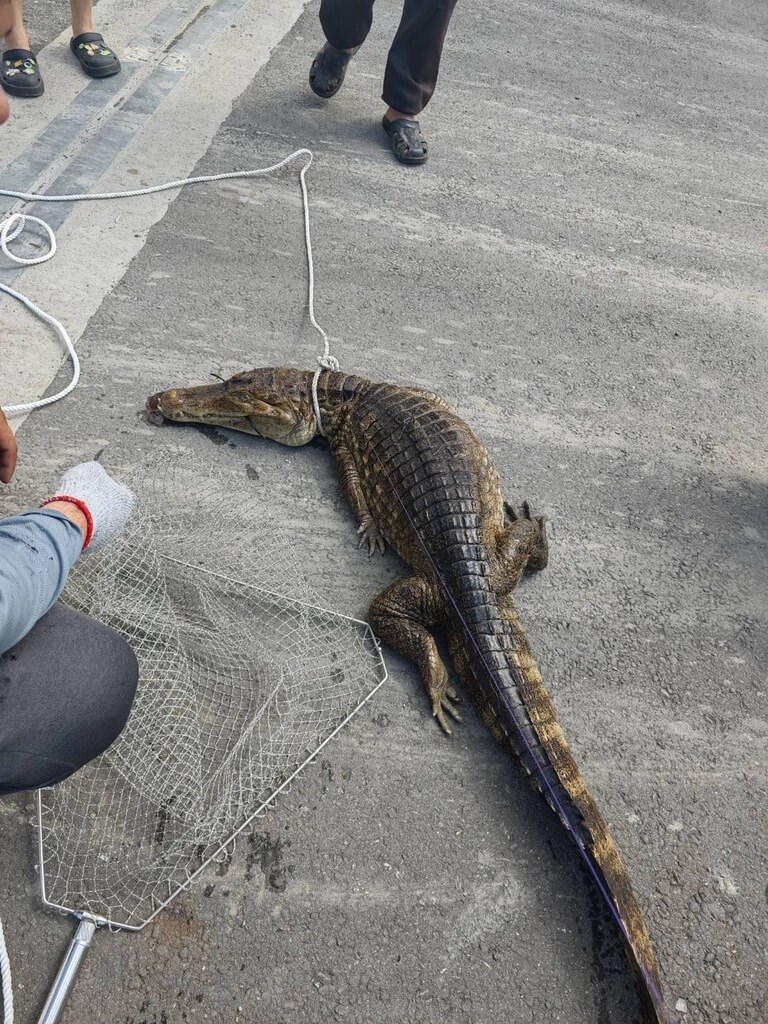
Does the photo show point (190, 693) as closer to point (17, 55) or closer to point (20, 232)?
point (20, 232)

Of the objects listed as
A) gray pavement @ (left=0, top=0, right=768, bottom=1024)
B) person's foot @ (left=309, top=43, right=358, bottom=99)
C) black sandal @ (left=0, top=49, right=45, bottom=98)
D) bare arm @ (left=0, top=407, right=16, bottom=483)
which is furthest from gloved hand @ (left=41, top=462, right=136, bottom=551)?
person's foot @ (left=309, top=43, right=358, bottom=99)

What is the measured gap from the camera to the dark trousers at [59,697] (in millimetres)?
1990

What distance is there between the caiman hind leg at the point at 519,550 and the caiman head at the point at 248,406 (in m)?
1.00

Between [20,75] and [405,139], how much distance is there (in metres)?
2.35

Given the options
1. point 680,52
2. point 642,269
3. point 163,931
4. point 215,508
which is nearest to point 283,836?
point 163,931

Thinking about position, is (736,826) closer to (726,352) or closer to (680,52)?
(726,352)

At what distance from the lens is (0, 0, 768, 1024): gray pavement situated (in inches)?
88.9

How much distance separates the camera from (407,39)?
5.03 meters

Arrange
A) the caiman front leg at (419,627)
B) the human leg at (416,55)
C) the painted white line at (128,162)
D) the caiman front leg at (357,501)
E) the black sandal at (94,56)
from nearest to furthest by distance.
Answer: the caiman front leg at (419,627)
the caiman front leg at (357,501)
the painted white line at (128,162)
the human leg at (416,55)
the black sandal at (94,56)

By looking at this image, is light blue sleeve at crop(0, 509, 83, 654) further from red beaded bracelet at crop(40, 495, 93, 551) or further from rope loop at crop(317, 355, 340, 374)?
rope loop at crop(317, 355, 340, 374)

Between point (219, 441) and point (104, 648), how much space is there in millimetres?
1444

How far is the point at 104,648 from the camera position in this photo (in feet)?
7.39

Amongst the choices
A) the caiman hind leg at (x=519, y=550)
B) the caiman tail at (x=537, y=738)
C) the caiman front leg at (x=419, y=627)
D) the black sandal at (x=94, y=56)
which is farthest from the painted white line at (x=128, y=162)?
the caiman tail at (x=537, y=738)

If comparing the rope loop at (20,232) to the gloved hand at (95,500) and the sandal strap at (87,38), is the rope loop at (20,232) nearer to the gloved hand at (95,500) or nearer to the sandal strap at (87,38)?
the sandal strap at (87,38)
